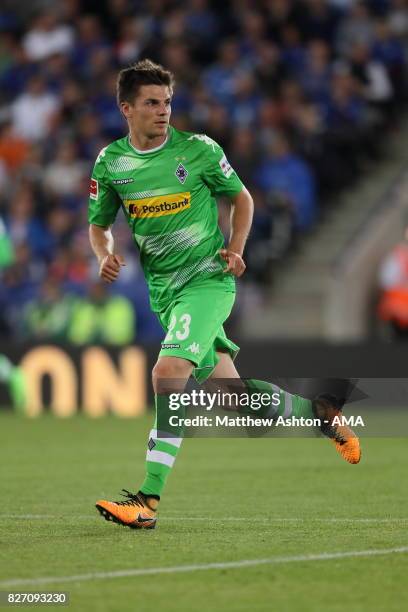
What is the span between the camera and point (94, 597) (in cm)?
534

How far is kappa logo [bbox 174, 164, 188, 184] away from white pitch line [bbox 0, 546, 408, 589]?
228cm

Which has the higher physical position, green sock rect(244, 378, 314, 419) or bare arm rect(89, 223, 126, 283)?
bare arm rect(89, 223, 126, 283)

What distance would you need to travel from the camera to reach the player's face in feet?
24.8

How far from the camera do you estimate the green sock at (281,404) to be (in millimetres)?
7934

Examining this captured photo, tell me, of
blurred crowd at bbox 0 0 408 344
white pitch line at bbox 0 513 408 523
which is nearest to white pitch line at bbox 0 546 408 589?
white pitch line at bbox 0 513 408 523

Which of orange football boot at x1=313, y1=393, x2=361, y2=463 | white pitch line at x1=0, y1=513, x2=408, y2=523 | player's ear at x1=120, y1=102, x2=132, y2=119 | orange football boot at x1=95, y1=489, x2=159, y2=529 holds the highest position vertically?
player's ear at x1=120, y1=102, x2=132, y2=119

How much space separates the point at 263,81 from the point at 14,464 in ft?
30.5

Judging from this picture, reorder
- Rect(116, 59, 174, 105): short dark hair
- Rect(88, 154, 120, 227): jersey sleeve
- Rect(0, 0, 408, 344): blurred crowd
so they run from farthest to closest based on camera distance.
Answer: Rect(0, 0, 408, 344): blurred crowd, Rect(88, 154, 120, 227): jersey sleeve, Rect(116, 59, 174, 105): short dark hair

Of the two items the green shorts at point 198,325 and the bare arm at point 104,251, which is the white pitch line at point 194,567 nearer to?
the green shorts at point 198,325

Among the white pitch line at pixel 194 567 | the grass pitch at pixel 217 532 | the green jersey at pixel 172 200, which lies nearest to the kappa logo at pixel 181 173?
the green jersey at pixel 172 200

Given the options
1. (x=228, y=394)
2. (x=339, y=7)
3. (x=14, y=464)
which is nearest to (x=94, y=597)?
(x=228, y=394)

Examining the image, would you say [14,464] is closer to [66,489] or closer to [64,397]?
[66,489]

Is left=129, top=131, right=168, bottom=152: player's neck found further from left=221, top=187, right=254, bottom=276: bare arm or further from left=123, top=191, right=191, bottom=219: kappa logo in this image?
left=221, top=187, right=254, bottom=276: bare arm

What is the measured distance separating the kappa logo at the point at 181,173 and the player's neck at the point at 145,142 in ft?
0.56
